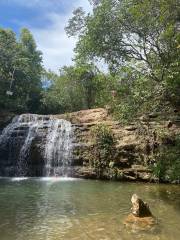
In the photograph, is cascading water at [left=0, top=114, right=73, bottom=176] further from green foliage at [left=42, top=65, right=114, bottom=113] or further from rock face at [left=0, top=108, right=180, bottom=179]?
green foliage at [left=42, top=65, right=114, bottom=113]

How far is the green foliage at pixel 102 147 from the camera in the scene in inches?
749

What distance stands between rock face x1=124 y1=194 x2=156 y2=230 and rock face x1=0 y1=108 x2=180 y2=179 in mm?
7760

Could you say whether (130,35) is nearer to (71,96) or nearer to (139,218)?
(139,218)

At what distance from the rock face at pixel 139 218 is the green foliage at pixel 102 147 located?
947 centimetres

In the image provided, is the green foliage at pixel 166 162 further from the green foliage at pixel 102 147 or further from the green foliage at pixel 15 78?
the green foliage at pixel 15 78

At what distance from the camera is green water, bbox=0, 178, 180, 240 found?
784 centimetres

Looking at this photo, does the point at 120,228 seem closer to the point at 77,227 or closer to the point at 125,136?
the point at 77,227

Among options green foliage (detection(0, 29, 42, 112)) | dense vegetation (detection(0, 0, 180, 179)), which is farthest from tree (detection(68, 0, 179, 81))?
green foliage (detection(0, 29, 42, 112))

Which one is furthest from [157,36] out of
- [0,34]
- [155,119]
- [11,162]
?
[0,34]

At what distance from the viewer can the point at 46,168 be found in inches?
792

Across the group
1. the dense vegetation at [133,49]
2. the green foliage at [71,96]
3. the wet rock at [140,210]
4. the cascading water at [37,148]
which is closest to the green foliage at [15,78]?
the green foliage at [71,96]

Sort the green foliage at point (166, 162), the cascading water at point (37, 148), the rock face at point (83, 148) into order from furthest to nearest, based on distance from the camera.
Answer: the cascading water at point (37, 148), the rock face at point (83, 148), the green foliage at point (166, 162)

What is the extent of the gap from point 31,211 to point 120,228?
2.92 m

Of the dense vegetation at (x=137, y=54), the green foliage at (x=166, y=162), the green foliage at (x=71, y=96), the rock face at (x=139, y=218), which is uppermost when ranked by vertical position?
the green foliage at (x=71, y=96)
